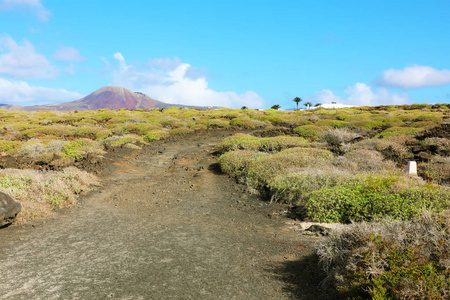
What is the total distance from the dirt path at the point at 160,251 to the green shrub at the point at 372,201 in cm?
114

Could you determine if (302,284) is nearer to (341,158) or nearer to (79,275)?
(79,275)

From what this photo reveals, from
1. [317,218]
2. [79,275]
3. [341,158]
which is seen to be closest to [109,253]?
[79,275]

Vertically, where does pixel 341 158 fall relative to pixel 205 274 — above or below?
above

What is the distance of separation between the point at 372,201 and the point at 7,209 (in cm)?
902

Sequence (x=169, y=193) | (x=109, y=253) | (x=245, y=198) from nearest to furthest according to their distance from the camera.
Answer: (x=109, y=253) → (x=245, y=198) → (x=169, y=193)

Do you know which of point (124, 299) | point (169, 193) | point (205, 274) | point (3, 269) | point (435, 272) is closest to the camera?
point (435, 272)

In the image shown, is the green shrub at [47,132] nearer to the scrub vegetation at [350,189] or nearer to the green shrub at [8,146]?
the scrub vegetation at [350,189]

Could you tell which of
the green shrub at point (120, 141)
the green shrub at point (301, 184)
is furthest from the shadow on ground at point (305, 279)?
the green shrub at point (120, 141)

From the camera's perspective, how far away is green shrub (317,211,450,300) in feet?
11.1

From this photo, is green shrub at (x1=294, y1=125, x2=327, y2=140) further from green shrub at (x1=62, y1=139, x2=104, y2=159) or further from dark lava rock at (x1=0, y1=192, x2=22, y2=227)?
dark lava rock at (x1=0, y1=192, x2=22, y2=227)

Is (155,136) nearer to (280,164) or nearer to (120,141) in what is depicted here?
(120,141)

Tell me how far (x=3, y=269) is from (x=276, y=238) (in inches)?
209

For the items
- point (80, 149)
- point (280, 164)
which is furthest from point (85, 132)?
point (280, 164)

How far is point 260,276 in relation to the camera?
4.72m
